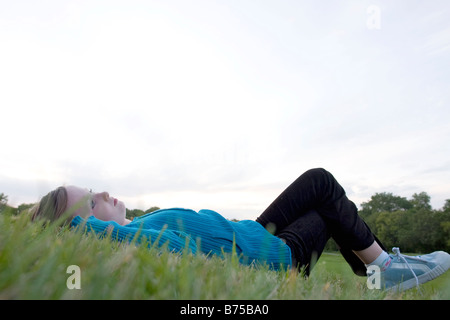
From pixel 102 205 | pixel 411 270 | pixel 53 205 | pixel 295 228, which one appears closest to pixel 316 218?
pixel 295 228

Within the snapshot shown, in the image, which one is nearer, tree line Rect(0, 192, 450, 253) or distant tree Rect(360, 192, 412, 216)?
tree line Rect(0, 192, 450, 253)

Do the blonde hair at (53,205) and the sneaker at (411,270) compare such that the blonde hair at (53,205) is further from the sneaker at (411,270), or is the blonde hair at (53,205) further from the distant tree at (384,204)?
the distant tree at (384,204)

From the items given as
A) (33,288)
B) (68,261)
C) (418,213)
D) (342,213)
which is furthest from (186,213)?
(418,213)

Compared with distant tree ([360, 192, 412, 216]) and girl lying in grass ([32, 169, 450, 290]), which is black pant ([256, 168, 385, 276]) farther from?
distant tree ([360, 192, 412, 216])

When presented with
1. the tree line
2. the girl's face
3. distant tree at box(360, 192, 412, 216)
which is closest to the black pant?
the girl's face

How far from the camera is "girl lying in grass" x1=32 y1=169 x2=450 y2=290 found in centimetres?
288

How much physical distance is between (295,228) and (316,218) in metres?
0.25

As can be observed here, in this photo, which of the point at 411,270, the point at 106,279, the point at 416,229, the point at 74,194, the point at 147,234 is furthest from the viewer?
the point at 416,229

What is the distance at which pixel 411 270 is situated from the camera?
2.88 m

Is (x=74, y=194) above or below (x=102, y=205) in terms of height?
above

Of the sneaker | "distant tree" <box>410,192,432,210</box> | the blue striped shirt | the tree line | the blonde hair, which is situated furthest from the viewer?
"distant tree" <box>410,192,432,210</box>

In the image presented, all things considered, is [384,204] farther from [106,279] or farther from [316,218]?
[106,279]
